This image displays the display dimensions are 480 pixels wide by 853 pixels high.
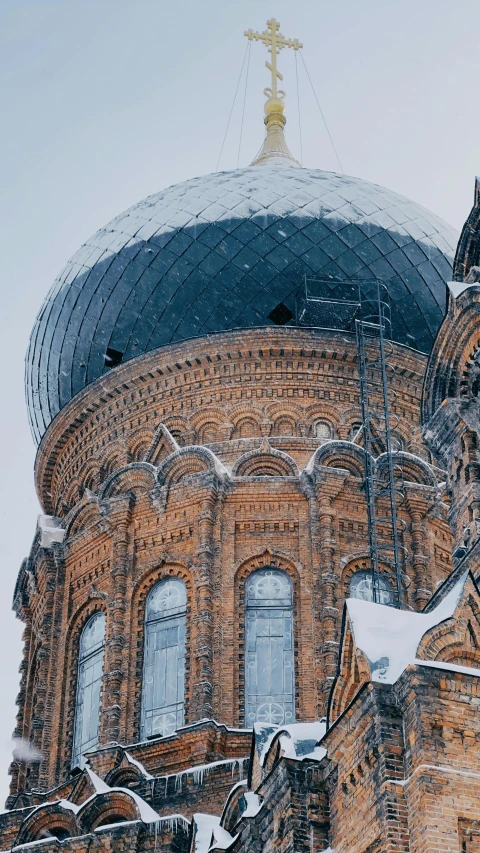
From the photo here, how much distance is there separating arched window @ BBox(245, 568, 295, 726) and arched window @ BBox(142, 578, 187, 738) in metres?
0.66

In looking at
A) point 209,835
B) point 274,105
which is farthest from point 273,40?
point 209,835

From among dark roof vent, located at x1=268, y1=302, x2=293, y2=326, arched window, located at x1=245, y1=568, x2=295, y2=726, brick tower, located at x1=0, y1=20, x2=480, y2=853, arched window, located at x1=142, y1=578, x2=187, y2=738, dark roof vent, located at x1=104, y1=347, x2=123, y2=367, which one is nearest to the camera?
brick tower, located at x1=0, y1=20, x2=480, y2=853

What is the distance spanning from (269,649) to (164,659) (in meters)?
1.06

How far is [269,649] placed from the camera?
53.0ft

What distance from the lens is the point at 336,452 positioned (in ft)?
57.2

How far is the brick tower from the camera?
14688 mm

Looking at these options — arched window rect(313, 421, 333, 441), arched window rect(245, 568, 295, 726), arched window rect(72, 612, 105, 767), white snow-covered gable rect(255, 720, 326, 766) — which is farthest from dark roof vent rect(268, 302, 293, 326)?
white snow-covered gable rect(255, 720, 326, 766)

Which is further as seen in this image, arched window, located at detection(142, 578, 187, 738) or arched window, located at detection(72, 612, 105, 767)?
arched window, located at detection(72, 612, 105, 767)

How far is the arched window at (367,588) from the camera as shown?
1642 centimetres

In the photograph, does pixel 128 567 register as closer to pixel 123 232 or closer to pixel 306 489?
pixel 306 489

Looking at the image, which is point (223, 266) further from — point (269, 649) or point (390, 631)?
point (390, 631)

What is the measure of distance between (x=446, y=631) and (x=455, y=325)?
3.89 m

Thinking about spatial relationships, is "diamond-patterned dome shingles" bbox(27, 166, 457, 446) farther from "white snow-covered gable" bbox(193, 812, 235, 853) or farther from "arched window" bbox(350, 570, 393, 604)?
"white snow-covered gable" bbox(193, 812, 235, 853)

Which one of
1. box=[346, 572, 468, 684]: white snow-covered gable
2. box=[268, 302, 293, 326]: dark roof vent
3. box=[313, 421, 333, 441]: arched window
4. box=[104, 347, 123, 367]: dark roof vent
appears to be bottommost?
box=[346, 572, 468, 684]: white snow-covered gable
